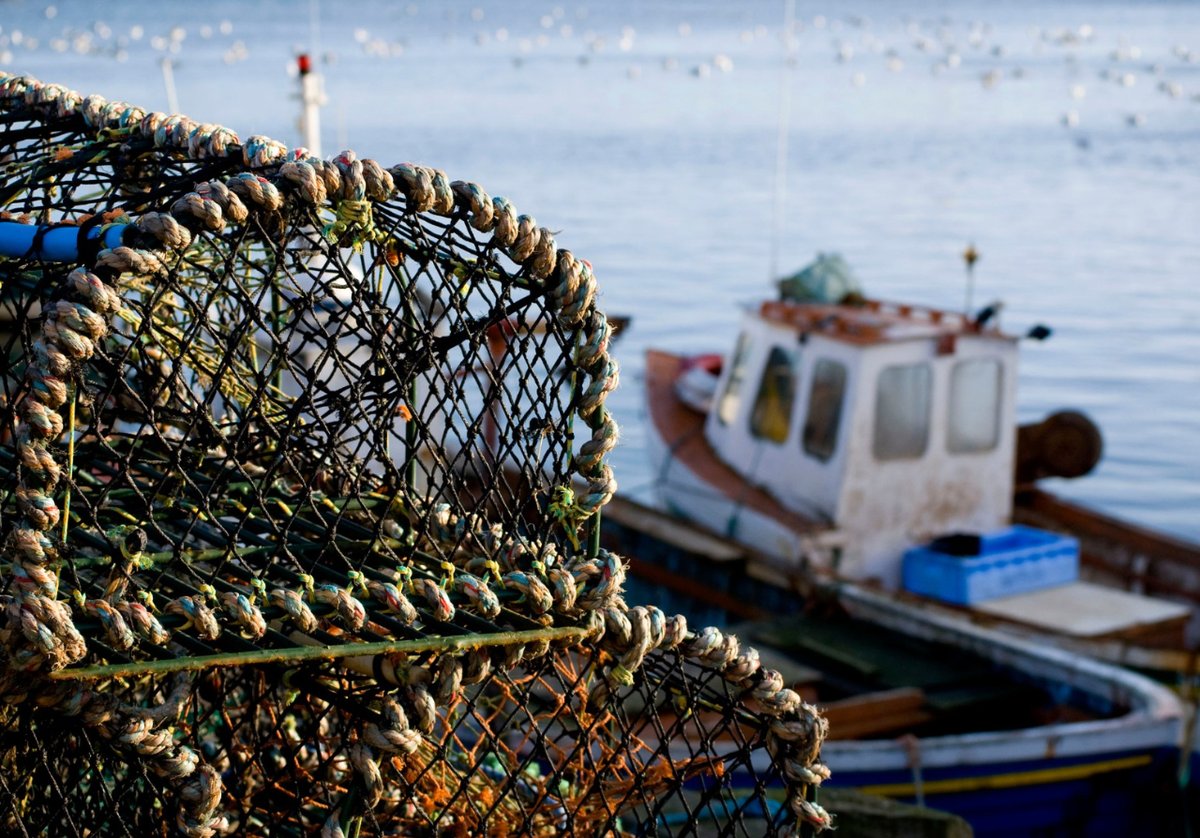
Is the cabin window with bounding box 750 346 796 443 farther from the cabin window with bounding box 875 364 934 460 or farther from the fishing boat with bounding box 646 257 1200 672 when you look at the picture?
the cabin window with bounding box 875 364 934 460

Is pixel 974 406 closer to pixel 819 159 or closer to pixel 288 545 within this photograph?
pixel 288 545

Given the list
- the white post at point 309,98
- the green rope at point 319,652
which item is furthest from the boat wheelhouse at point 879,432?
the green rope at point 319,652

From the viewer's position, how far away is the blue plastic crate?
25.5ft

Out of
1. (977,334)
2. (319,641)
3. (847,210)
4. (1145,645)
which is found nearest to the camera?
(319,641)

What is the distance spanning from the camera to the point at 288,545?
266cm

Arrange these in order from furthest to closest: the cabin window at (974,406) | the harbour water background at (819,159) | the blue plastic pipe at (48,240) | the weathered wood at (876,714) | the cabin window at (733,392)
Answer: the harbour water background at (819,159)
the cabin window at (733,392)
the cabin window at (974,406)
the weathered wood at (876,714)
the blue plastic pipe at (48,240)

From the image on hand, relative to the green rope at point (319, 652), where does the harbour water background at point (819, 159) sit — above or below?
below

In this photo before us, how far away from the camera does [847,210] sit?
27469 mm

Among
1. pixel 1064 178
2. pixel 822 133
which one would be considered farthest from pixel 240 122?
pixel 1064 178

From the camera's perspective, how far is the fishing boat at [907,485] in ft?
25.6

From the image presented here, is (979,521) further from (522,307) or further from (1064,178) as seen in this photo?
(1064,178)

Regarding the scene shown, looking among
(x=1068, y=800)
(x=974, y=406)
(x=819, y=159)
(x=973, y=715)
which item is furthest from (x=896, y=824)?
(x=819, y=159)

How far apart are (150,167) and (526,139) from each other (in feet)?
103

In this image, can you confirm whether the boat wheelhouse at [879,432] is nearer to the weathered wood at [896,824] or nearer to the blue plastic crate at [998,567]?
the blue plastic crate at [998,567]
